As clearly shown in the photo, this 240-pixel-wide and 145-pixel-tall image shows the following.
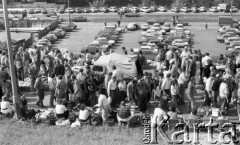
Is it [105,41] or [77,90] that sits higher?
[77,90]

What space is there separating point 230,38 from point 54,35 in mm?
20923

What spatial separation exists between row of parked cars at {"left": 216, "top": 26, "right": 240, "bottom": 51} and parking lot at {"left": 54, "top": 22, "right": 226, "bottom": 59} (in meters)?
0.68

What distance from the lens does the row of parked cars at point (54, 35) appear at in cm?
4939

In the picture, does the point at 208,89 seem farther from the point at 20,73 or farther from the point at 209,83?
the point at 20,73

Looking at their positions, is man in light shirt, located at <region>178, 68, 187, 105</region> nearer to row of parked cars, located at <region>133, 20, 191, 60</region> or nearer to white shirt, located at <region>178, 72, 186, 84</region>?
white shirt, located at <region>178, 72, 186, 84</region>

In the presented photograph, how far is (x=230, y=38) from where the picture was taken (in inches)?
1976

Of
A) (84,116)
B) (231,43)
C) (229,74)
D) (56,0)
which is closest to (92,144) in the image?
(84,116)

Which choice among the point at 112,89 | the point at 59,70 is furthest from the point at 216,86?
the point at 59,70

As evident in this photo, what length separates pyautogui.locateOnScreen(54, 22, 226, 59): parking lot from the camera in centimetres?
4911

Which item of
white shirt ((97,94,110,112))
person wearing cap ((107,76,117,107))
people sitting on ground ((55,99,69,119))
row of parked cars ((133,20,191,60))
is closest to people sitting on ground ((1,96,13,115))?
people sitting on ground ((55,99,69,119))

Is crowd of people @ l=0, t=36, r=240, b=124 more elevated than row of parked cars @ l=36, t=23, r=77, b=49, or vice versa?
crowd of people @ l=0, t=36, r=240, b=124

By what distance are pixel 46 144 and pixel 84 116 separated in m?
2.66

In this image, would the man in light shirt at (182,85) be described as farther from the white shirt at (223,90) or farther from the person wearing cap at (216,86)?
the white shirt at (223,90)

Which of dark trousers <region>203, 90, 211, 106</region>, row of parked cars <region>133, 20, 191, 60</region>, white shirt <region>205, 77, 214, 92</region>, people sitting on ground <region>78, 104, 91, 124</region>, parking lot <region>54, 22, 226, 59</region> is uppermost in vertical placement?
white shirt <region>205, 77, 214, 92</region>
